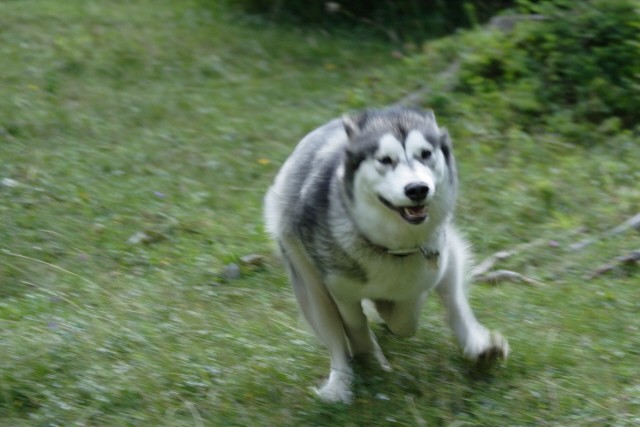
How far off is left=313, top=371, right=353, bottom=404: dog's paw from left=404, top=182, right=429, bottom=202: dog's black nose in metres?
1.03

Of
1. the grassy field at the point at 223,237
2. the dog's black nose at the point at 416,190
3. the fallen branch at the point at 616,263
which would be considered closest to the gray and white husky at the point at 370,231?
the dog's black nose at the point at 416,190

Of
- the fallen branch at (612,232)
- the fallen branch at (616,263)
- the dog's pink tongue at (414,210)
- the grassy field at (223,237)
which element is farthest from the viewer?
the fallen branch at (612,232)

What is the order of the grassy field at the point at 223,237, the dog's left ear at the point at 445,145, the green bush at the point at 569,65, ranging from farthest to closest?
the green bush at the point at 569,65 < the grassy field at the point at 223,237 < the dog's left ear at the point at 445,145

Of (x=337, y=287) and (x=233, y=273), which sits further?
(x=233, y=273)

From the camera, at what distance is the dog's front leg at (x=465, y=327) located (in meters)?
4.37

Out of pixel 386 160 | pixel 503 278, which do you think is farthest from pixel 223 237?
pixel 386 160

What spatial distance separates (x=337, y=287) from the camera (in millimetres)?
4316

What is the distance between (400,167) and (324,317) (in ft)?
3.15

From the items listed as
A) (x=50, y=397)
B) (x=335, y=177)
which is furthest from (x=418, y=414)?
(x=50, y=397)

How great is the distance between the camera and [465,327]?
454 cm

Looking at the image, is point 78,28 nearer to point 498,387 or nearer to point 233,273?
point 233,273

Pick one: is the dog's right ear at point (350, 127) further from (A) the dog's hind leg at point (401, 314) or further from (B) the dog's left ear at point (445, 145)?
(A) the dog's hind leg at point (401, 314)

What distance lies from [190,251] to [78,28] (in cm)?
480

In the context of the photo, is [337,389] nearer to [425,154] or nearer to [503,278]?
[425,154]
